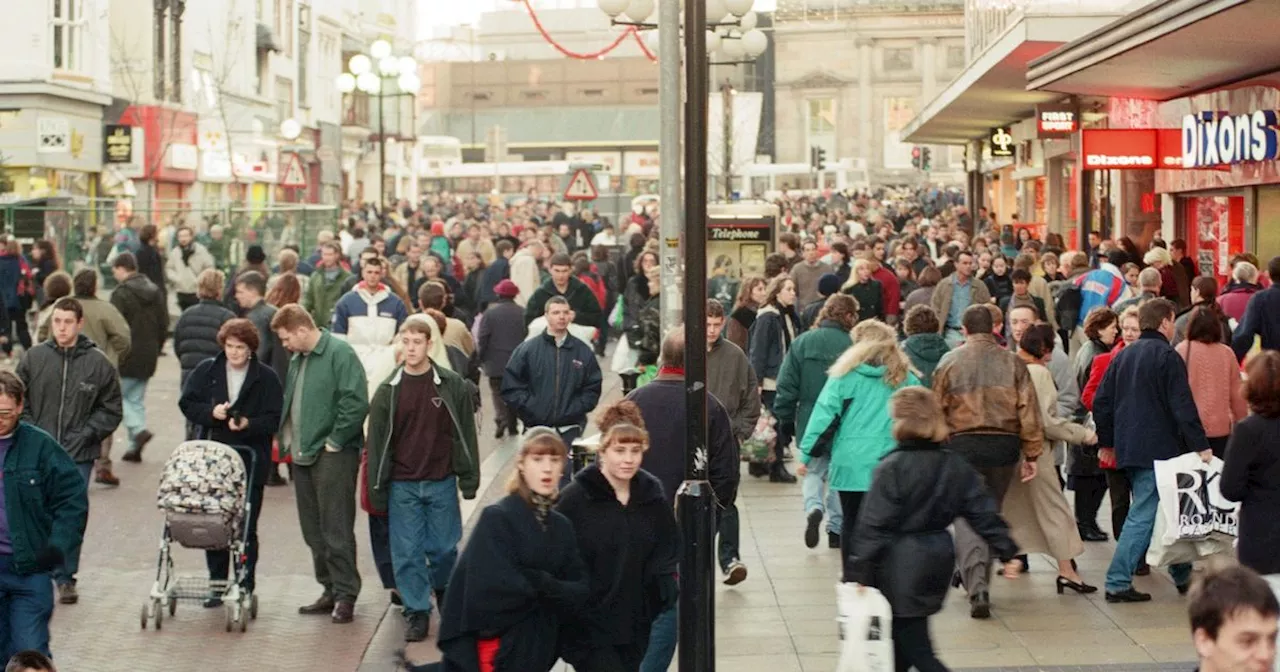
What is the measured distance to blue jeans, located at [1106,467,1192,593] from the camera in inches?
439

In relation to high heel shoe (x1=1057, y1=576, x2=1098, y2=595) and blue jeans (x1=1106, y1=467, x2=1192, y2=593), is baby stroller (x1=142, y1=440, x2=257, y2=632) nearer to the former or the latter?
high heel shoe (x1=1057, y1=576, x2=1098, y2=595)

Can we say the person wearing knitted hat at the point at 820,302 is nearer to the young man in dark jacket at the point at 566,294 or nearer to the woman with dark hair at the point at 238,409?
the young man in dark jacket at the point at 566,294

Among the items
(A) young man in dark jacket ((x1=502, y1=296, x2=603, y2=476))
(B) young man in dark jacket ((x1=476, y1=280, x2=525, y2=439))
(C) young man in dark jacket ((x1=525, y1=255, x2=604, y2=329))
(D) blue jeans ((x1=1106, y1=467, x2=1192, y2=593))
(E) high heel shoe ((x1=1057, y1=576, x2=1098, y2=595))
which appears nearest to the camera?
(D) blue jeans ((x1=1106, y1=467, x2=1192, y2=593))

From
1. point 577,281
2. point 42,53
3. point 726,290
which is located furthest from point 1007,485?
point 42,53

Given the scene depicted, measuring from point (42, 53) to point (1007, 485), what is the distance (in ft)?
111

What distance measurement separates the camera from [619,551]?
775 centimetres

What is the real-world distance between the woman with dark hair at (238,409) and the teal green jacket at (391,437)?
38.9 inches

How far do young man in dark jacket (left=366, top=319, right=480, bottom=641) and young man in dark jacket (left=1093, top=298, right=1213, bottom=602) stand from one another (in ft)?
11.9

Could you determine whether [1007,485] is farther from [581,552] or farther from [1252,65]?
[1252,65]

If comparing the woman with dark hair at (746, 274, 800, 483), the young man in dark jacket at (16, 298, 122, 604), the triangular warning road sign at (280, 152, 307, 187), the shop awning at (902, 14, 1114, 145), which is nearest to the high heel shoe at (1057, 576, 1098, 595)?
the woman with dark hair at (746, 274, 800, 483)

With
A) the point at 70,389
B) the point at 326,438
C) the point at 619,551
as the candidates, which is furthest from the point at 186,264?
the point at 619,551

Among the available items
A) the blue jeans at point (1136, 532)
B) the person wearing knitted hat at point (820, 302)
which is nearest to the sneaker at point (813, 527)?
the blue jeans at point (1136, 532)

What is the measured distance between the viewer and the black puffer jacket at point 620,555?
7.74 meters

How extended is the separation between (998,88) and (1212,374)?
62.8ft
